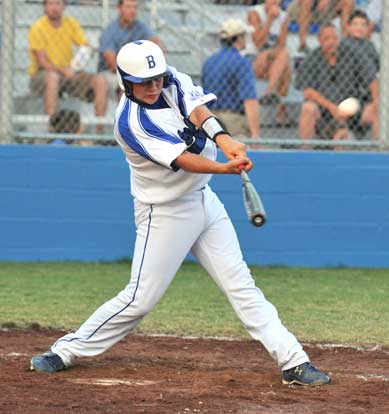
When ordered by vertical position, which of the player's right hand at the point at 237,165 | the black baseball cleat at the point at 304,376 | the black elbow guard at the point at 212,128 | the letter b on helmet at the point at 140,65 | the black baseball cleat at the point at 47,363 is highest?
the letter b on helmet at the point at 140,65

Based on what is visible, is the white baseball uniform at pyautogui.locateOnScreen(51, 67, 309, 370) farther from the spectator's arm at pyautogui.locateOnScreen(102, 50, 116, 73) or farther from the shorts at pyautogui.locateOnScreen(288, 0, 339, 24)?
the shorts at pyautogui.locateOnScreen(288, 0, 339, 24)

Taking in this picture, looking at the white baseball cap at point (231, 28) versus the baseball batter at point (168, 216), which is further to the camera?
the white baseball cap at point (231, 28)

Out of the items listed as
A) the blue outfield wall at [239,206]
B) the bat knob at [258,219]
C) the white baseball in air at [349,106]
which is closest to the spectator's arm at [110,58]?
the blue outfield wall at [239,206]

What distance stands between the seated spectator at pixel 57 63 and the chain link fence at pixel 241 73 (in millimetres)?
10

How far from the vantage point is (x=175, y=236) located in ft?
17.6

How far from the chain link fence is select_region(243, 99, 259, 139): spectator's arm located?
1 centimetres

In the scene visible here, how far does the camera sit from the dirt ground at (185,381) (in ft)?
15.7

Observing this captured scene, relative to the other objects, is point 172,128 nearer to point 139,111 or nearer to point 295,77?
point 139,111

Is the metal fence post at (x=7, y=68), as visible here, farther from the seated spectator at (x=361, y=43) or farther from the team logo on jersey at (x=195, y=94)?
the team logo on jersey at (x=195, y=94)

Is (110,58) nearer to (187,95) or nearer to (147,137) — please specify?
(187,95)

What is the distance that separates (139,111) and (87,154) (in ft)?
16.7

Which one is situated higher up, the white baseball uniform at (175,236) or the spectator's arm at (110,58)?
the spectator's arm at (110,58)

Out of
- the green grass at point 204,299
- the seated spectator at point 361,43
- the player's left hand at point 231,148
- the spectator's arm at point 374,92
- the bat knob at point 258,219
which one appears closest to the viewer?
the bat knob at point 258,219

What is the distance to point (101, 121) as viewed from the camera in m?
10.4
